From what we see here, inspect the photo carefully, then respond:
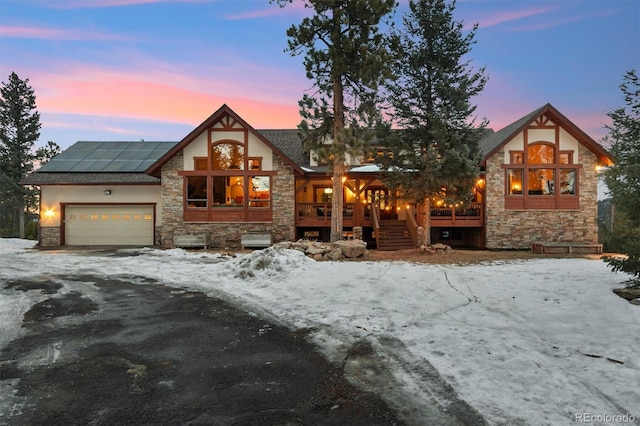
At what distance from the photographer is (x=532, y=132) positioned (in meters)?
18.9

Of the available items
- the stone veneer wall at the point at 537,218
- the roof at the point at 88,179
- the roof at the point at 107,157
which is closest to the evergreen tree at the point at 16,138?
the roof at the point at 107,157

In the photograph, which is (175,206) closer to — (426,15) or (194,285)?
(194,285)

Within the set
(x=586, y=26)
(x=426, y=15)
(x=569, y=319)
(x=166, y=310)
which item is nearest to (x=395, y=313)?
(x=569, y=319)

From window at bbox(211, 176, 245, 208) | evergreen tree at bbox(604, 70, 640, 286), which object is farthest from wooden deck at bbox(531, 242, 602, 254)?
window at bbox(211, 176, 245, 208)

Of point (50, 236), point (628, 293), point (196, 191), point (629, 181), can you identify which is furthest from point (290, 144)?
point (628, 293)

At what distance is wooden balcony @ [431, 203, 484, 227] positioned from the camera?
19.2 meters

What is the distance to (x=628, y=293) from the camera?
6.75 m

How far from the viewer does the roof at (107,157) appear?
21.8 metres

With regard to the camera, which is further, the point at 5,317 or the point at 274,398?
the point at 5,317

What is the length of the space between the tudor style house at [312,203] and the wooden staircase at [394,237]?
5 cm

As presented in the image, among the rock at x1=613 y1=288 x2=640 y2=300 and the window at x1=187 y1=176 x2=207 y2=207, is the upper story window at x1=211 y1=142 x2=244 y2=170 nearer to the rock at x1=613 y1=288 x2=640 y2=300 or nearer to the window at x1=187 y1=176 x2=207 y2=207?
the window at x1=187 y1=176 x2=207 y2=207

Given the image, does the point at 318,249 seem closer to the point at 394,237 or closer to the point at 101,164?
the point at 394,237

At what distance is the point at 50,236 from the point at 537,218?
27.5 metres

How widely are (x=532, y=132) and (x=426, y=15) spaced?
28.6ft
